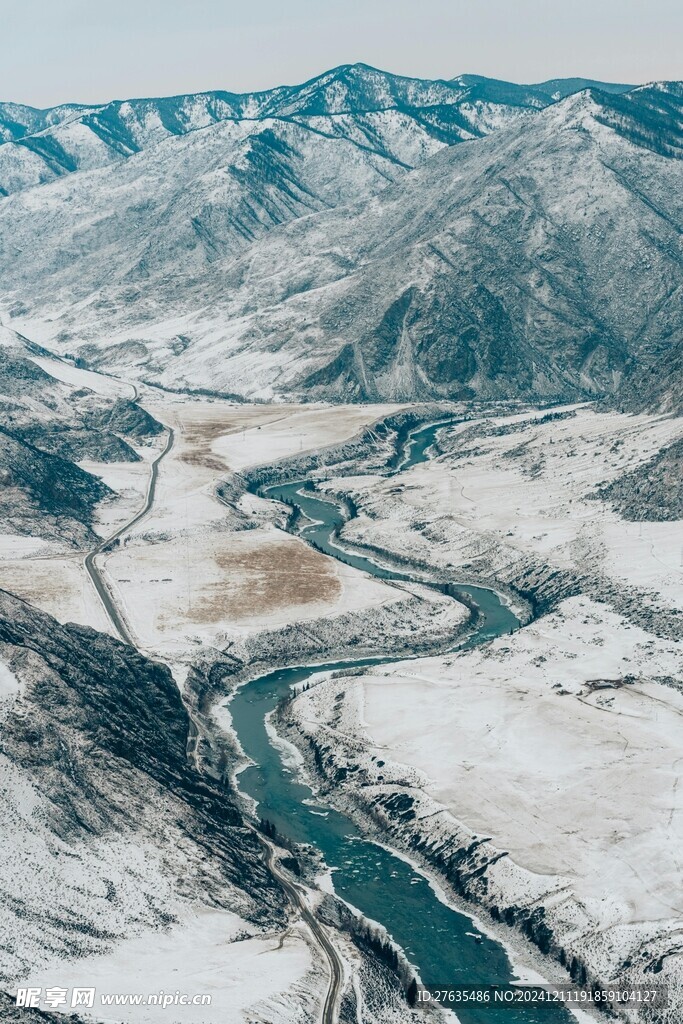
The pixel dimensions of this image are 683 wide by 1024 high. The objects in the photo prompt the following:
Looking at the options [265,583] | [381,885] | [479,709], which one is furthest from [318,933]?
[265,583]

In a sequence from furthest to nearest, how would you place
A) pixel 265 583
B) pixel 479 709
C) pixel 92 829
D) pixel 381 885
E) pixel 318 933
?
1. pixel 265 583
2. pixel 479 709
3. pixel 381 885
4. pixel 92 829
5. pixel 318 933

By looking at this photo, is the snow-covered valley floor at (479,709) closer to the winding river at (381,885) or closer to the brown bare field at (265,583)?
the brown bare field at (265,583)

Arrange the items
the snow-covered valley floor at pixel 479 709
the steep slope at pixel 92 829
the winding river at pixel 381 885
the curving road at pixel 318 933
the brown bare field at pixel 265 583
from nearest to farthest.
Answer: the curving road at pixel 318 933 < the steep slope at pixel 92 829 < the winding river at pixel 381 885 < the snow-covered valley floor at pixel 479 709 < the brown bare field at pixel 265 583

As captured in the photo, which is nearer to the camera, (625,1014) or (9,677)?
(625,1014)

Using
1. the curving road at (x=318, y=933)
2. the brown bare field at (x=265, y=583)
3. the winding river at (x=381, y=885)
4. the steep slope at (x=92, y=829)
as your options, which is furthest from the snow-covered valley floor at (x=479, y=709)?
the winding river at (x=381, y=885)

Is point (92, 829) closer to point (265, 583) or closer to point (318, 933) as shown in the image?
point (318, 933)

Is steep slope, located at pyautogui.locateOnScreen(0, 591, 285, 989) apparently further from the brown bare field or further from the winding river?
the brown bare field

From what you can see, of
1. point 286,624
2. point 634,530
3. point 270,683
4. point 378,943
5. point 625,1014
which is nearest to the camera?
point 625,1014

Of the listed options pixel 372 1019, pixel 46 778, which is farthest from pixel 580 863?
pixel 46 778

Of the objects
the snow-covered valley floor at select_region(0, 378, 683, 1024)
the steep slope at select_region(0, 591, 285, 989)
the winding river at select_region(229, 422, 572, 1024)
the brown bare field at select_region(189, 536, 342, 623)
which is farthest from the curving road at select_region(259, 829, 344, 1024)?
the brown bare field at select_region(189, 536, 342, 623)

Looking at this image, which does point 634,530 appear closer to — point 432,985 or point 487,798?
point 487,798

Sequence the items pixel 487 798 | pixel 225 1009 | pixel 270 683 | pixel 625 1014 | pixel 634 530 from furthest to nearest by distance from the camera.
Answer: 1. pixel 634 530
2. pixel 270 683
3. pixel 487 798
4. pixel 625 1014
5. pixel 225 1009
